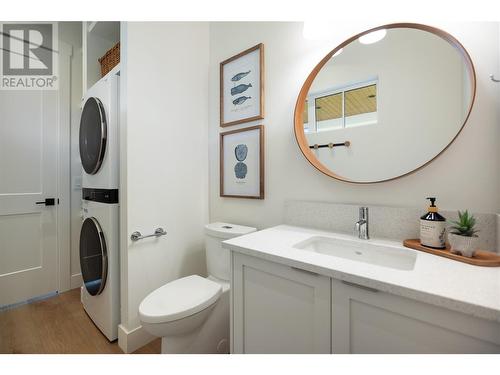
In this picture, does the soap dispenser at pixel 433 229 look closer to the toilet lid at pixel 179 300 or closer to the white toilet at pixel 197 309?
the white toilet at pixel 197 309

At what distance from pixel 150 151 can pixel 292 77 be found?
41.5 inches

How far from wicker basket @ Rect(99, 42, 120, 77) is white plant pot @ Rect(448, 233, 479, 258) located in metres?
2.14

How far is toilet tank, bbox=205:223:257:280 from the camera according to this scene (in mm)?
1439

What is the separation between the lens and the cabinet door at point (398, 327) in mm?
554

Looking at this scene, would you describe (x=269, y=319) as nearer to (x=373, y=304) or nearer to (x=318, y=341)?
(x=318, y=341)

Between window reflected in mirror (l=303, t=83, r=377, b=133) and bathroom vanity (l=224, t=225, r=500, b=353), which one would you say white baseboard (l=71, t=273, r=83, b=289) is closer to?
bathroom vanity (l=224, t=225, r=500, b=353)

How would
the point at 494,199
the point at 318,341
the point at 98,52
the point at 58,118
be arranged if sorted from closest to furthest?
the point at 318,341
the point at 494,199
the point at 98,52
the point at 58,118

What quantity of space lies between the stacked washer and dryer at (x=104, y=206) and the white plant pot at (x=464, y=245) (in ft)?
5.82

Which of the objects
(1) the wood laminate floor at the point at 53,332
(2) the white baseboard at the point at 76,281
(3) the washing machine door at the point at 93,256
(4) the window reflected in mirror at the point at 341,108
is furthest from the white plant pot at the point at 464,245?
(2) the white baseboard at the point at 76,281

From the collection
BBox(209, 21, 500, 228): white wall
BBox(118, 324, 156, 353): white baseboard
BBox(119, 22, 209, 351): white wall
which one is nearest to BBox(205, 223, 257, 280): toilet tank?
BBox(209, 21, 500, 228): white wall

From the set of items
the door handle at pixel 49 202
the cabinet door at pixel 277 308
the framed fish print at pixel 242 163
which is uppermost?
the framed fish print at pixel 242 163

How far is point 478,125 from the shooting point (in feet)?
3.01

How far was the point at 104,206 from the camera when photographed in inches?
59.4
